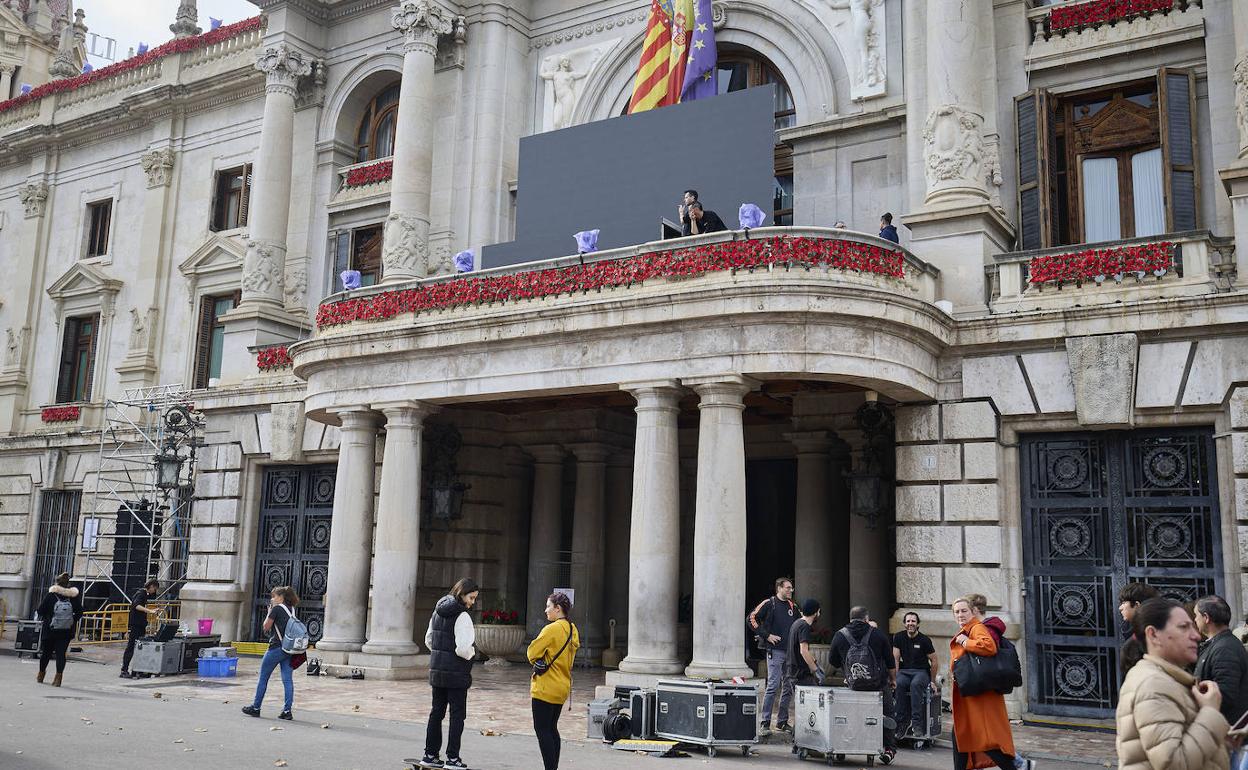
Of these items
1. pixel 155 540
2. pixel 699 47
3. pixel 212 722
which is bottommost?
pixel 212 722

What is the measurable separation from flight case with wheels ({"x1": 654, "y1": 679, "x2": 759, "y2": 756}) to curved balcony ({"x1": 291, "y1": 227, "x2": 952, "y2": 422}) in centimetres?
557

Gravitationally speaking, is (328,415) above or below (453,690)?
above

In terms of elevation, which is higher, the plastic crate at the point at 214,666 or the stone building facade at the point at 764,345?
the stone building facade at the point at 764,345

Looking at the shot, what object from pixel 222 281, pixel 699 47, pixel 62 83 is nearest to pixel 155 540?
pixel 222 281

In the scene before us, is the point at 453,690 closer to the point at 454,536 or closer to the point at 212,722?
the point at 212,722

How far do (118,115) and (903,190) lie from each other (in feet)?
88.9

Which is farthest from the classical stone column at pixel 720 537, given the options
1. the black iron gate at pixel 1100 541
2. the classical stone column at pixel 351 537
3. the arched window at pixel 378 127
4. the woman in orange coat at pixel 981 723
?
the arched window at pixel 378 127

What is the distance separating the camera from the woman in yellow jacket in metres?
10.9

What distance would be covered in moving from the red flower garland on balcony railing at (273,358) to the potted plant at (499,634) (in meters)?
8.14

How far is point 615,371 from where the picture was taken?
19.2 meters

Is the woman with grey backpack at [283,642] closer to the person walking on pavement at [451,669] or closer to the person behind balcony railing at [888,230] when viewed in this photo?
the person walking on pavement at [451,669]

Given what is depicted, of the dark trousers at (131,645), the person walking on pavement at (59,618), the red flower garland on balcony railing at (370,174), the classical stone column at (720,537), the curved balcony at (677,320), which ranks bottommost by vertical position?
the dark trousers at (131,645)

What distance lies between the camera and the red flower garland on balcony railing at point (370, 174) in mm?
29873

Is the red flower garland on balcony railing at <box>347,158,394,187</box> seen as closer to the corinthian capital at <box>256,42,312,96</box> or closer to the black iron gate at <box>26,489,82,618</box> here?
the corinthian capital at <box>256,42,312,96</box>
